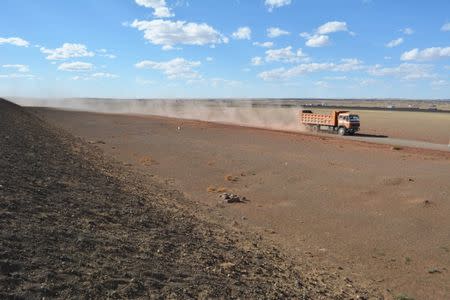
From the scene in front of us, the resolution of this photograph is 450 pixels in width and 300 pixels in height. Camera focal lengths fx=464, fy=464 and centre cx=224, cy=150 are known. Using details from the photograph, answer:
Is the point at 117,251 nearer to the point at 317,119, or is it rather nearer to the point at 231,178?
the point at 231,178

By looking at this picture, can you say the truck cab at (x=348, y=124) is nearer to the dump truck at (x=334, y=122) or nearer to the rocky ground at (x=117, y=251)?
the dump truck at (x=334, y=122)

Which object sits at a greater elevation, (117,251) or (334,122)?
(334,122)

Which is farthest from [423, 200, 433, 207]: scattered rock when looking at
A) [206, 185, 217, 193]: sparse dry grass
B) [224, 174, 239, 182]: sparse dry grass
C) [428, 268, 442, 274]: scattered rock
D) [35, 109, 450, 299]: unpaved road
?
[224, 174, 239, 182]: sparse dry grass

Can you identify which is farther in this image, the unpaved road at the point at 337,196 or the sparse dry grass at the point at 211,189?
the sparse dry grass at the point at 211,189

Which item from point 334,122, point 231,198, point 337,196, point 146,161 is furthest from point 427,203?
point 334,122

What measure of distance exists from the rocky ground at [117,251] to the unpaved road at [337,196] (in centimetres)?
200

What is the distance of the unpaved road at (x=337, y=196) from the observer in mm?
13422

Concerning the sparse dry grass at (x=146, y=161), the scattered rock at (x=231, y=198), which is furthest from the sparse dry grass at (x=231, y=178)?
the sparse dry grass at (x=146, y=161)

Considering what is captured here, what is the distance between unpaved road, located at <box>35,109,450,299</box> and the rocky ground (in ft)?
6.56

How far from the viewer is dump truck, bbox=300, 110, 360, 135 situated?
174ft

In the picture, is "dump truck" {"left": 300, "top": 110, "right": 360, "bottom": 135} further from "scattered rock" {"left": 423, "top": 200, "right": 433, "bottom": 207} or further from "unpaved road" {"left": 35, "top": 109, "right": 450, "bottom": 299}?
"scattered rock" {"left": 423, "top": 200, "right": 433, "bottom": 207}

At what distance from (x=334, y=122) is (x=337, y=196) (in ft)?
112

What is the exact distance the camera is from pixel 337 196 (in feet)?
71.4

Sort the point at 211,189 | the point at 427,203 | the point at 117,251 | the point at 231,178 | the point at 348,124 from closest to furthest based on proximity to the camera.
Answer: the point at 117,251, the point at 427,203, the point at 211,189, the point at 231,178, the point at 348,124
